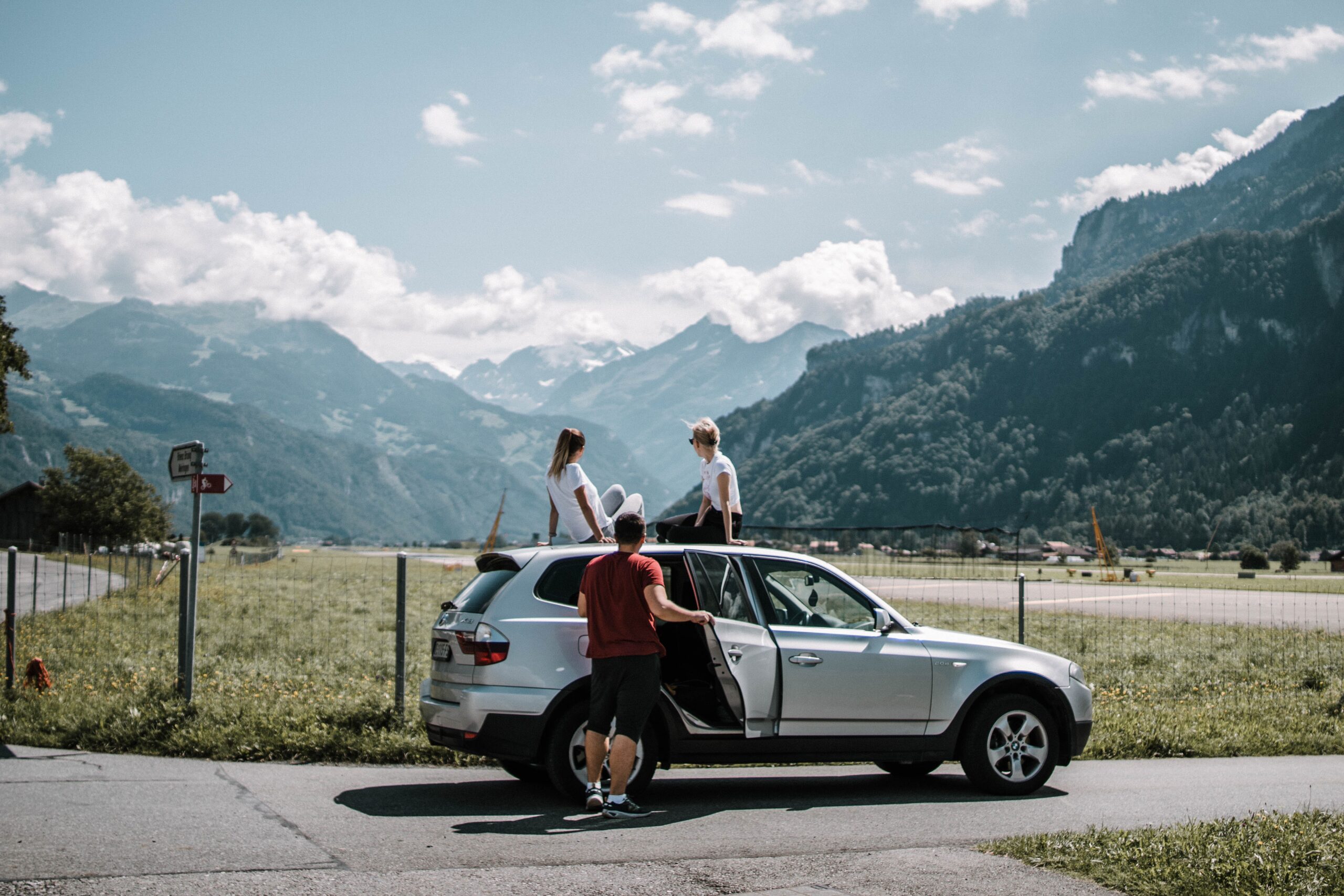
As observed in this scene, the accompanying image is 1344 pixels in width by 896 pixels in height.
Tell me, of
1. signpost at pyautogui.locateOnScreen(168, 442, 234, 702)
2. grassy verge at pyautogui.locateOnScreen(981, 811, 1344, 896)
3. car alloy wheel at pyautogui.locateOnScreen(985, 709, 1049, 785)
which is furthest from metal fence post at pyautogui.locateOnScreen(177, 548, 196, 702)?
grassy verge at pyautogui.locateOnScreen(981, 811, 1344, 896)

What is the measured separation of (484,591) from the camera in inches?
298

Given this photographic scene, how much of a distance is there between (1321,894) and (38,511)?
107226mm

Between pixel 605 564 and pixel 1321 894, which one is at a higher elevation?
pixel 605 564

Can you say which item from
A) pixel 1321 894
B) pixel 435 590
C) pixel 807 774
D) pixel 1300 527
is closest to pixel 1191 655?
pixel 807 774

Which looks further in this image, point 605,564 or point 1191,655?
point 1191,655

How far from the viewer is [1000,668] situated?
811 cm

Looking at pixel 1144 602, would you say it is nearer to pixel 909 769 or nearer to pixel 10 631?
pixel 909 769

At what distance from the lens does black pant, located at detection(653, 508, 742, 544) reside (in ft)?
28.6

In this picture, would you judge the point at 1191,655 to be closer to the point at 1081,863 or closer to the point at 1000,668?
the point at 1000,668

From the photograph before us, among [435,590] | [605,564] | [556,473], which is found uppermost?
[556,473]

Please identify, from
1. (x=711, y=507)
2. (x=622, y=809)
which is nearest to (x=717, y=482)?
(x=711, y=507)

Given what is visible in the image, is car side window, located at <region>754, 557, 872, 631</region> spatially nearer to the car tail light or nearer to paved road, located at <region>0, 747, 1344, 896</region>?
paved road, located at <region>0, 747, 1344, 896</region>

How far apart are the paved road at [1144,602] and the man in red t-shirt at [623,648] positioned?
12415 mm

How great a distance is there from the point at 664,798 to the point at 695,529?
1.93 m
